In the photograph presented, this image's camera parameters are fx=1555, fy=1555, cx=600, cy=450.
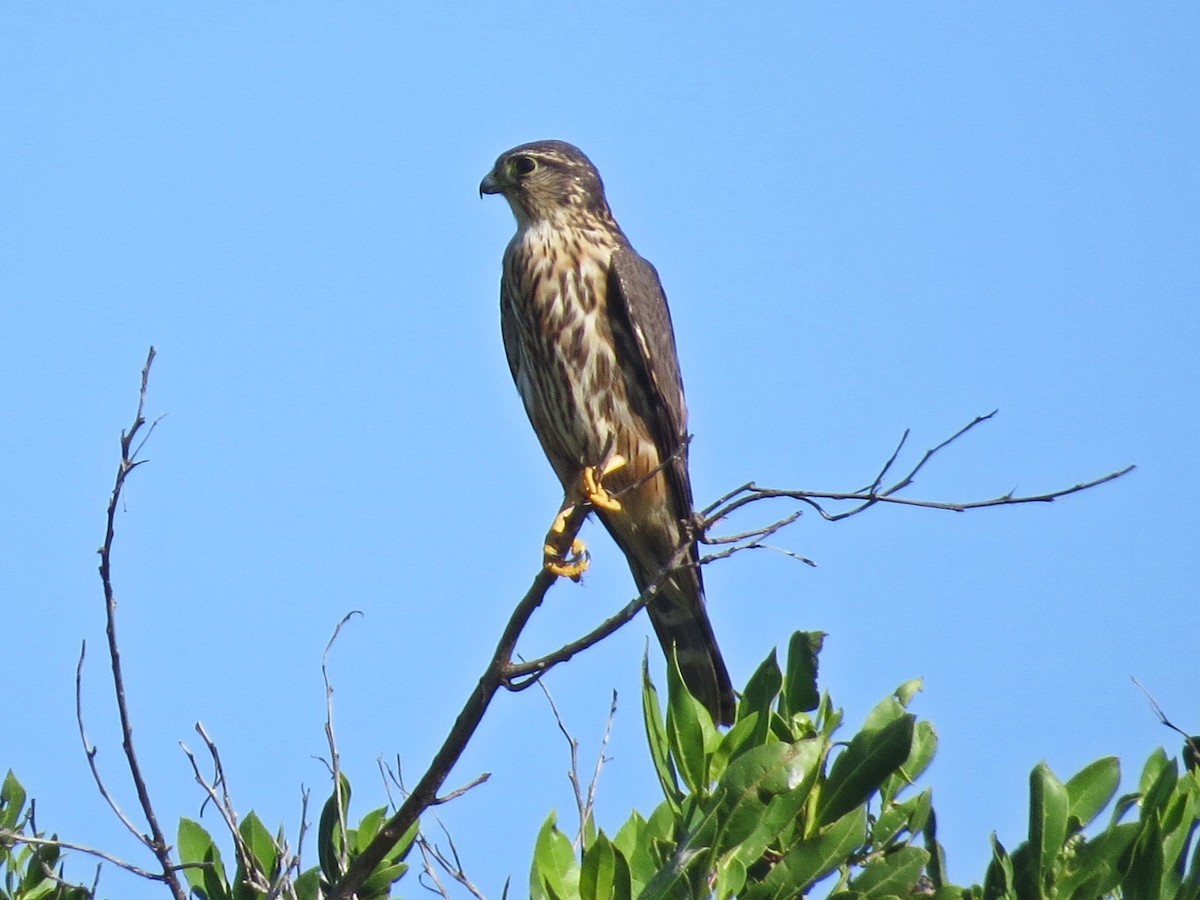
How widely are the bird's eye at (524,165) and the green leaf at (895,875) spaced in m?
2.91

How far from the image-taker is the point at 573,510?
3930mm

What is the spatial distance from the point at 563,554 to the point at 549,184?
1.45 m

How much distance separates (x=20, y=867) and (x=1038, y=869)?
1.90m

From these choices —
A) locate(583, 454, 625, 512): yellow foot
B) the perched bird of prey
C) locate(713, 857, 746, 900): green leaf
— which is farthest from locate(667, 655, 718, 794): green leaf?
the perched bird of prey

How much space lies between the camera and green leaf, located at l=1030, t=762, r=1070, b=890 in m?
2.46

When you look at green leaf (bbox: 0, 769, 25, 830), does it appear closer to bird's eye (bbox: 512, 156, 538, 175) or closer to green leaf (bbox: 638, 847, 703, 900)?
green leaf (bbox: 638, 847, 703, 900)

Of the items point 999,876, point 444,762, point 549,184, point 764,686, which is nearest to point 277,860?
point 444,762

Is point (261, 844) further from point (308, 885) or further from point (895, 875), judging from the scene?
point (895, 875)

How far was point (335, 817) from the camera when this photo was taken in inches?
119

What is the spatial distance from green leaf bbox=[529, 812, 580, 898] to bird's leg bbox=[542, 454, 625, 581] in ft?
2.98

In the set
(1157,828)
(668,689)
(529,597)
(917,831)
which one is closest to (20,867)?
(529,597)

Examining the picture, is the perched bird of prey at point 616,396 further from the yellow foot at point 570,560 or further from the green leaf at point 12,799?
the green leaf at point 12,799

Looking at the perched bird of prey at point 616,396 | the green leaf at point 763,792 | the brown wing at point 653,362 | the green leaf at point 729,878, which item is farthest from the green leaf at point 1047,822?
the brown wing at point 653,362

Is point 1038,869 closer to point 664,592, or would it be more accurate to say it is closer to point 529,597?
point 529,597
